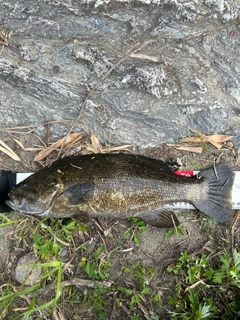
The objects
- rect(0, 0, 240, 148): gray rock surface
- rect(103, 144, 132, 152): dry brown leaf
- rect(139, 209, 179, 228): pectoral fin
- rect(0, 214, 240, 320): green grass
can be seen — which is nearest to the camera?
rect(0, 0, 240, 148): gray rock surface

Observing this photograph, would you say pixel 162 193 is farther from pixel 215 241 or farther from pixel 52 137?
pixel 52 137

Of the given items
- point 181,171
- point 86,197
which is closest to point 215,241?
point 181,171

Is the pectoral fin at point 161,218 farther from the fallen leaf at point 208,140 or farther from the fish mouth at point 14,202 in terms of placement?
the fish mouth at point 14,202

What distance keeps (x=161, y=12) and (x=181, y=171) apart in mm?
1551

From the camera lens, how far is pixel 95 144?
148 inches

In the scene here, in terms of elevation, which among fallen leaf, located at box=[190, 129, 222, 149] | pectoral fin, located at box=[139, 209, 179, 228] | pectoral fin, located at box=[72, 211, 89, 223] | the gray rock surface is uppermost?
the gray rock surface

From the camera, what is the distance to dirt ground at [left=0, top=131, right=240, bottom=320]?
379cm

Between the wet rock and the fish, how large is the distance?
0.60 m

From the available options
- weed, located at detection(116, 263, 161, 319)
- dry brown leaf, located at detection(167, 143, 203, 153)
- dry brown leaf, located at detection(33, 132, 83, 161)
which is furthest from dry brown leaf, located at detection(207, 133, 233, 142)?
weed, located at detection(116, 263, 161, 319)

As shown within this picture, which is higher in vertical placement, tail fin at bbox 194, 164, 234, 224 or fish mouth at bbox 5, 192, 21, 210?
tail fin at bbox 194, 164, 234, 224

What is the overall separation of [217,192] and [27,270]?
82.1 inches

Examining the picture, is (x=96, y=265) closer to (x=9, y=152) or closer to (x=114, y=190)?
(x=114, y=190)

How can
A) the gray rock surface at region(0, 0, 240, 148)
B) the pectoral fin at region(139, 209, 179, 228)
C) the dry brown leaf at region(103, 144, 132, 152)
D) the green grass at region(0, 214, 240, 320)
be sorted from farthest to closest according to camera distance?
the dry brown leaf at region(103, 144, 132, 152) → the green grass at region(0, 214, 240, 320) → the pectoral fin at region(139, 209, 179, 228) → the gray rock surface at region(0, 0, 240, 148)

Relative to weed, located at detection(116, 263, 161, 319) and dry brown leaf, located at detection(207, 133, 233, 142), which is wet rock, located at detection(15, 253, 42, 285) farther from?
dry brown leaf, located at detection(207, 133, 233, 142)
